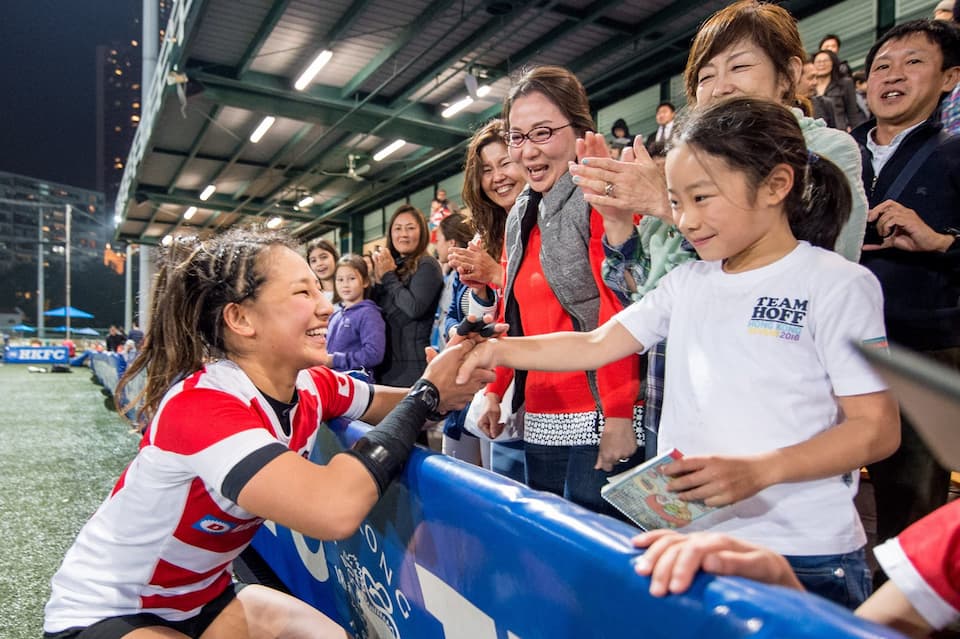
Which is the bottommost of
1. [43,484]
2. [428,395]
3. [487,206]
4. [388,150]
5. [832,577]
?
[43,484]

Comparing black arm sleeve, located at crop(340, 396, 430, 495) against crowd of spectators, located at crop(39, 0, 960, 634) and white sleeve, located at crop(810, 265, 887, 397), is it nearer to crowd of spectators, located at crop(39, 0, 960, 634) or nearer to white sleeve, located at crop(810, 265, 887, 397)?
crowd of spectators, located at crop(39, 0, 960, 634)

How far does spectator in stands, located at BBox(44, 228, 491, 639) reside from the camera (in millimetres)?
1509

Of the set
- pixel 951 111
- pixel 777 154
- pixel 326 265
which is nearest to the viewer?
pixel 777 154

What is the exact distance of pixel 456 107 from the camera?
42.2ft

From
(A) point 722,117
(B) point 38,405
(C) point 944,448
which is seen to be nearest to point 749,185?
(A) point 722,117

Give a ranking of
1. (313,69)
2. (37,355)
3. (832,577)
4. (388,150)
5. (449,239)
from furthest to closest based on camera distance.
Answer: (37,355) < (388,150) < (313,69) < (449,239) < (832,577)

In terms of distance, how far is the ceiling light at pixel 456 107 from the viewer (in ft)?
41.3

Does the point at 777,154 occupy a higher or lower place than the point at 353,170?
lower

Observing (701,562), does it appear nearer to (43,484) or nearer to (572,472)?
(572,472)

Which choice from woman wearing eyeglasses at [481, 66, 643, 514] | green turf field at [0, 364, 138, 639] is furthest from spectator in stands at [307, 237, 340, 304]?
woman wearing eyeglasses at [481, 66, 643, 514]

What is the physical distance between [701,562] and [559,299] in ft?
3.66

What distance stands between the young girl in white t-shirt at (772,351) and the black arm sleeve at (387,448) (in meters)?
0.63

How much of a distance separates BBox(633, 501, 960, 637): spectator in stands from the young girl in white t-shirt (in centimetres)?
17

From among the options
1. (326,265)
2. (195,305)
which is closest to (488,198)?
(195,305)
